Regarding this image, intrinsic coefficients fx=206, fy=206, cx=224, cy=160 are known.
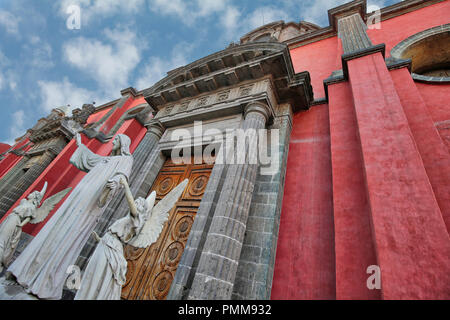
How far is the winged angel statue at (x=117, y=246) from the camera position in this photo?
79.5 inches

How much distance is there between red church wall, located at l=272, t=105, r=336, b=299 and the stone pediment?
0.96 meters

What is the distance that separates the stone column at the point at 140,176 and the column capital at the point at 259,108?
2823 millimetres

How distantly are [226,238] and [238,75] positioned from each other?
4.20 metres

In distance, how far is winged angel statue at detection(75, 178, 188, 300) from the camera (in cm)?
202

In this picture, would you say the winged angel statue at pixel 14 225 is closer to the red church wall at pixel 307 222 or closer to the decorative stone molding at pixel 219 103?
the decorative stone molding at pixel 219 103

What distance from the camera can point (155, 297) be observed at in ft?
11.9

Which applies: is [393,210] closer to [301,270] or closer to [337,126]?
[301,270]

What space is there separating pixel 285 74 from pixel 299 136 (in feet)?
5.09

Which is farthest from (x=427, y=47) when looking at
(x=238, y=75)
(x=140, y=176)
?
(x=140, y=176)

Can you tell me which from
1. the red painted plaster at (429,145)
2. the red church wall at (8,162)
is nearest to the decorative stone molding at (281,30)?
the red painted plaster at (429,145)

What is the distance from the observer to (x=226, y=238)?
10.1 feet

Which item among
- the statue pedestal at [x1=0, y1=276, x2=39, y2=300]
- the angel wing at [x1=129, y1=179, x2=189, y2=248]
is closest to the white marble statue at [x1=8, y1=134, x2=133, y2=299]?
the statue pedestal at [x1=0, y1=276, x2=39, y2=300]

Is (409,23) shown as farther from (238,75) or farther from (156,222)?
(156,222)


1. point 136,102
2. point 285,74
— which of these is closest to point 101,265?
point 285,74
